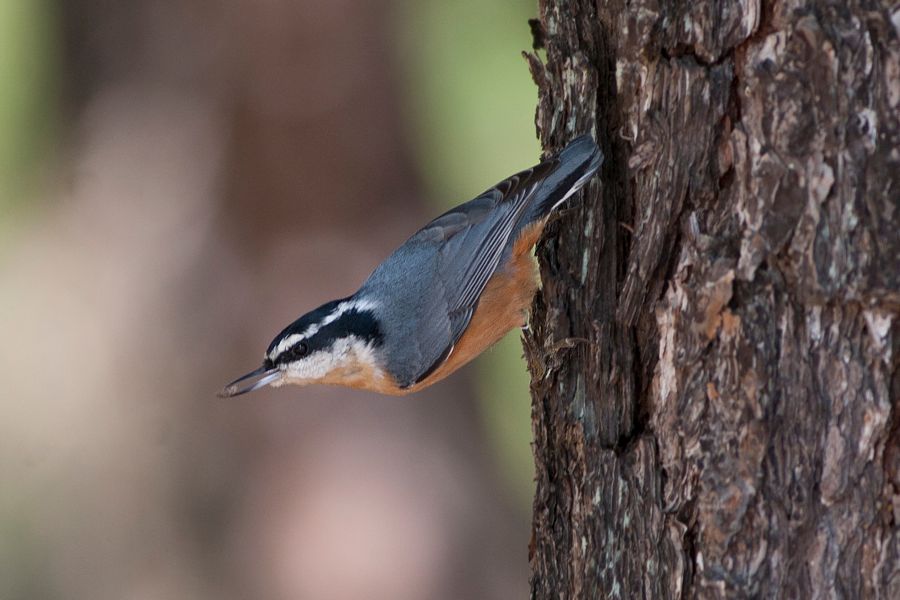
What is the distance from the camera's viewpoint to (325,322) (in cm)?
367

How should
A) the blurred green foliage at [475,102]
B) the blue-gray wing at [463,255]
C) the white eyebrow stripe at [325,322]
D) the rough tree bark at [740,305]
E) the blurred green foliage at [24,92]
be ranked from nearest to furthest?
the rough tree bark at [740,305] < the blue-gray wing at [463,255] < the white eyebrow stripe at [325,322] < the blurred green foliage at [475,102] < the blurred green foliage at [24,92]

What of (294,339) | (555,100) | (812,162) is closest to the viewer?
(812,162)

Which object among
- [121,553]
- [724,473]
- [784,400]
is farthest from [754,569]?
[121,553]

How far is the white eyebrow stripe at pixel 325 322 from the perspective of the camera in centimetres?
362

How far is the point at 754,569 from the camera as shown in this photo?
2.19 meters

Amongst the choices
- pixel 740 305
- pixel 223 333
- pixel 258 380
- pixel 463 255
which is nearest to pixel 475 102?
pixel 463 255

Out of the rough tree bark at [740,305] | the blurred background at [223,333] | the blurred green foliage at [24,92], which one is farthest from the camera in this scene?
the blurred background at [223,333]

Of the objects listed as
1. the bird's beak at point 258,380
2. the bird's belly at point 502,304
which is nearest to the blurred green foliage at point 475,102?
the bird's belly at point 502,304

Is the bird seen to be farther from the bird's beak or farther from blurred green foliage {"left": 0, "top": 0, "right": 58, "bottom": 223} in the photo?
blurred green foliage {"left": 0, "top": 0, "right": 58, "bottom": 223}

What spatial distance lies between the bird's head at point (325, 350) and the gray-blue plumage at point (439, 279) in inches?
2.3

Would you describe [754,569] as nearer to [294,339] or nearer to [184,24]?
[294,339]

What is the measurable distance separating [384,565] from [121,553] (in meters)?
1.70

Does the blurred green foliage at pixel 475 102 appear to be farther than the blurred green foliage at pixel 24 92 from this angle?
No

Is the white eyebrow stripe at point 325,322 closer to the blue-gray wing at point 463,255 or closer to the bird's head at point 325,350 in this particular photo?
the bird's head at point 325,350
